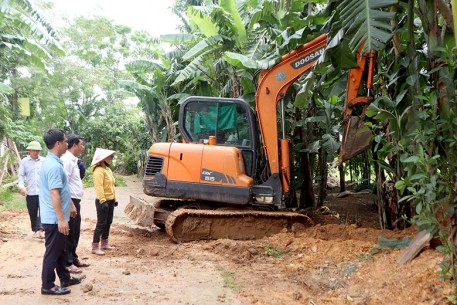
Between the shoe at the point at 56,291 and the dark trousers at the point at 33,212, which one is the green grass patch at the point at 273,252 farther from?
the dark trousers at the point at 33,212

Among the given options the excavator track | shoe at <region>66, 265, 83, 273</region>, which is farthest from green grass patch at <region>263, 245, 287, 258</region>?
shoe at <region>66, 265, 83, 273</region>

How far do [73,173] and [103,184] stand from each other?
620mm

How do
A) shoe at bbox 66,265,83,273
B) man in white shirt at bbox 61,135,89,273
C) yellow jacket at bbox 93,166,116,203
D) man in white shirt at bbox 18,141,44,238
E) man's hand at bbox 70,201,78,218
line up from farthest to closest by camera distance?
man in white shirt at bbox 18,141,44,238 → yellow jacket at bbox 93,166,116,203 → man in white shirt at bbox 61,135,89,273 → shoe at bbox 66,265,83,273 → man's hand at bbox 70,201,78,218

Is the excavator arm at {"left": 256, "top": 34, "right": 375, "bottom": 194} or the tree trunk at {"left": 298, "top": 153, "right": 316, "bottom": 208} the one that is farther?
the tree trunk at {"left": 298, "top": 153, "right": 316, "bottom": 208}

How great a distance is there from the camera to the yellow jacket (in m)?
6.20

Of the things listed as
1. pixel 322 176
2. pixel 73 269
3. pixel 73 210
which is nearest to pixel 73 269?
pixel 73 269

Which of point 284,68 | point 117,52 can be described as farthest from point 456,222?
A: point 117,52

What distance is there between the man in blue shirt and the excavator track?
2.66 metres

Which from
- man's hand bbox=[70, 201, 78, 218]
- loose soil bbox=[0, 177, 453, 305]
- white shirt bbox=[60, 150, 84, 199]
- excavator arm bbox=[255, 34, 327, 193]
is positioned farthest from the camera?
excavator arm bbox=[255, 34, 327, 193]

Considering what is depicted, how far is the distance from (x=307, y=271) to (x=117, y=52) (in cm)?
2312

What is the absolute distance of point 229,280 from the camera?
16.5ft

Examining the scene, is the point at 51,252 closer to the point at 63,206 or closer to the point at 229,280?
the point at 63,206

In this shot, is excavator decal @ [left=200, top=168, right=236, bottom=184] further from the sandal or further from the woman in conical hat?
the sandal

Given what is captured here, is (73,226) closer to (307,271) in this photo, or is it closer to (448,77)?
(307,271)
